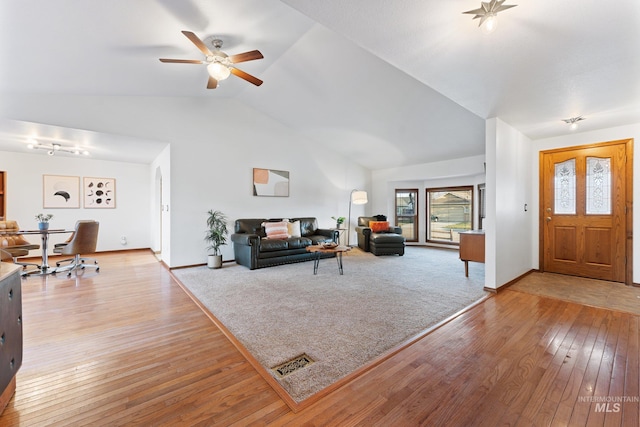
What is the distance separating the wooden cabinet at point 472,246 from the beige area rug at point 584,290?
579 mm

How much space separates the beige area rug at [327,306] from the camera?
1973mm

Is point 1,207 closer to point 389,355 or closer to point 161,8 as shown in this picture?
point 161,8

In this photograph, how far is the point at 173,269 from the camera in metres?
4.75

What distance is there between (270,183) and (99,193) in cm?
416

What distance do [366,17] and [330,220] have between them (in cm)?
564

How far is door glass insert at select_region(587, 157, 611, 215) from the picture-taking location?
3.93m

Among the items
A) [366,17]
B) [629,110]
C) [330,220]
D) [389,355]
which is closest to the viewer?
[366,17]

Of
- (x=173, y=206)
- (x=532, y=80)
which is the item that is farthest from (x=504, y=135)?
(x=173, y=206)

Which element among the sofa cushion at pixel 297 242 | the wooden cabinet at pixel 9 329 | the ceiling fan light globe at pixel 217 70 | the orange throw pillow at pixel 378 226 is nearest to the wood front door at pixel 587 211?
the orange throw pillow at pixel 378 226

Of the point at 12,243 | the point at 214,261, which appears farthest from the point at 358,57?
the point at 12,243

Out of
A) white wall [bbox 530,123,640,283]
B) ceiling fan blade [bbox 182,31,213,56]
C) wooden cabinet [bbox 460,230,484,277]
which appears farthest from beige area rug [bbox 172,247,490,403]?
ceiling fan blade [bbox 182,31,213,56]

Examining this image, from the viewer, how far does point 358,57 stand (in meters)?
3.67

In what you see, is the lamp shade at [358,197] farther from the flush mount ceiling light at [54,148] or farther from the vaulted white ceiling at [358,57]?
the flush mount ceiling light at [54,148]

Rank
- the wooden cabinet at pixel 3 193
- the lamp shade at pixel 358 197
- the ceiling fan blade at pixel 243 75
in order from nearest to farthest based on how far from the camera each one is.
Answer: the ceiling fan blade at pixel 243 75, the wooden cabinet at pixel 3 193, the lamp shade at pixel 358 197
